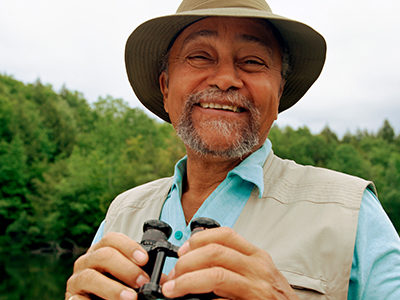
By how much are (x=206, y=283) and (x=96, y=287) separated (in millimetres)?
492

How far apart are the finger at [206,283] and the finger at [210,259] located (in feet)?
0.08

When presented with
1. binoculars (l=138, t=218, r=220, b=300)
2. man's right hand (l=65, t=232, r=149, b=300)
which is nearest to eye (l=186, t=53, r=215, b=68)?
binoculars (l=138, t=218, r=220, b=300)

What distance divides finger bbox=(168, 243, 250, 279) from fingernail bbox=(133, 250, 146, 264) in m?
0.14

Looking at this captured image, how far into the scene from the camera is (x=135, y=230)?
2.79 metres

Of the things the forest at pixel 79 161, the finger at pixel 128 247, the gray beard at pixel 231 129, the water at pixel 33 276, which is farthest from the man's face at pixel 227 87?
the forest at pixel 79 161

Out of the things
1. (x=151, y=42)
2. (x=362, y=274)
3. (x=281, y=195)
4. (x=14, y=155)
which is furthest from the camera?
(x=14, y=155)

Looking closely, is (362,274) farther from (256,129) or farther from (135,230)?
(135,230)

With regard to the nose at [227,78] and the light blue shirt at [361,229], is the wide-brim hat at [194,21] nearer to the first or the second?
the nose at [227,78]

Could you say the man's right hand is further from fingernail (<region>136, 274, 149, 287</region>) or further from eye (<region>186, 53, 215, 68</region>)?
eye (<region>186, 53, 215, 68</region>)

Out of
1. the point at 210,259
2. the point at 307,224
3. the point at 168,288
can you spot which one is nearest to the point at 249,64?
the point at 307,224

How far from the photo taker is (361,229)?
2.12 metres

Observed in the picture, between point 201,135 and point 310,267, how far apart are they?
3.40 feet

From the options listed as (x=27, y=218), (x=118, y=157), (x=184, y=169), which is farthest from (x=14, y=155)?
(x=184, y=169)

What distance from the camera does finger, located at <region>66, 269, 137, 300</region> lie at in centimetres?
165
